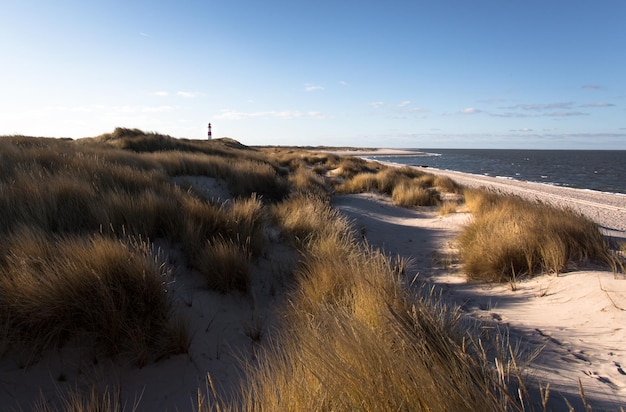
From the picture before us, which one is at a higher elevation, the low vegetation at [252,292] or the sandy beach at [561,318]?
the low vegetation at [252,292]

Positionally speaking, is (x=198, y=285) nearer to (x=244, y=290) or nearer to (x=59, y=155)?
(x=244, y=290)

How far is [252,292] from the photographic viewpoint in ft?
12.3

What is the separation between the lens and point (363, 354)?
1.66 meters

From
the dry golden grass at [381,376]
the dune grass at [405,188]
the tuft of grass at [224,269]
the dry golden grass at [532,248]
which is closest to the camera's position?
the dry golden grass at [381,376]

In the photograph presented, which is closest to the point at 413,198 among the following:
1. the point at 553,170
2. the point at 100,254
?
the point at 100,254

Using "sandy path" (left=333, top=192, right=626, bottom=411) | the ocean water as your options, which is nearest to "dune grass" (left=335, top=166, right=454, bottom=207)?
"sandy path" (left=333, top=192, right=626, bottom=411)

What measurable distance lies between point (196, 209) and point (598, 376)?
464cm

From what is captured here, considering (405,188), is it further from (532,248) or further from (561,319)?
(561,319)

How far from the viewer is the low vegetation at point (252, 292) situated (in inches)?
62.9

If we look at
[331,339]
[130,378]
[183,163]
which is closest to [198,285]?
[130,378]

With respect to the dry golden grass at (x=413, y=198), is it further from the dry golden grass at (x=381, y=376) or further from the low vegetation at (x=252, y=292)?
the dry golden grass at (x=381, y=376)

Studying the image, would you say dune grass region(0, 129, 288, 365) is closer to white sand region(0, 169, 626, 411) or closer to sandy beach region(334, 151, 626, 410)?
white sand region(0, 169, 626, 411)

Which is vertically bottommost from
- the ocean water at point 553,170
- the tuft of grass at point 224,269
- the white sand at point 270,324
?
the white sand at point 270,324

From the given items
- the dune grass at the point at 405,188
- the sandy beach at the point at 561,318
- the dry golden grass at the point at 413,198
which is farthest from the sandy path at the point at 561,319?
the dune grass at the point at 405,188
